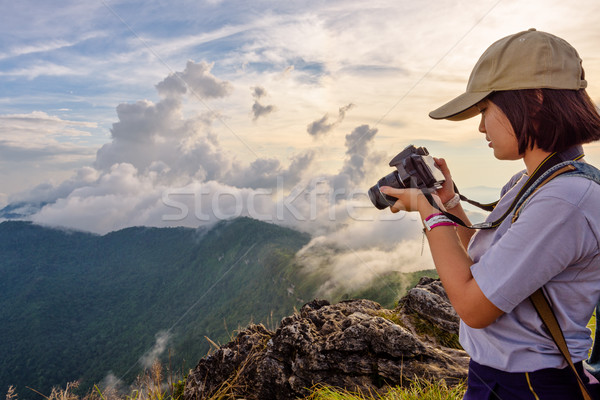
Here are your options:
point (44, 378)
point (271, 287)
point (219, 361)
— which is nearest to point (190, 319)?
point (271, 287)

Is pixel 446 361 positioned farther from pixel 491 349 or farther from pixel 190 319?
pixel 190 319

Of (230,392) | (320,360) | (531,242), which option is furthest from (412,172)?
(230,392)

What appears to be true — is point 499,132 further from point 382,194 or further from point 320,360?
point 320,360

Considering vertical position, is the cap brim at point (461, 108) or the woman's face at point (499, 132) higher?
the cap brim at point (461, 108)

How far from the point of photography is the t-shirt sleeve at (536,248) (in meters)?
1.35

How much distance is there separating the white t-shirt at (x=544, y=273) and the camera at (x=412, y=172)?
0.57m

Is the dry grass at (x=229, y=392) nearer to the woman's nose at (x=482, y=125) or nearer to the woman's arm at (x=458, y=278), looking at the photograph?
the woman's arm at (x=458, y=278)

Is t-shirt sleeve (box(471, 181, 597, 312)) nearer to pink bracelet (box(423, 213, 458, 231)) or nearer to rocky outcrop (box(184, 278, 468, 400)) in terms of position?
pink bracelet (box(423, 213, 458, 231))

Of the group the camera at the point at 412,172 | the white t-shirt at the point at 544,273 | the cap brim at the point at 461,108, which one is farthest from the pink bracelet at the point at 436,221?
the cap brim at the point at 461,108

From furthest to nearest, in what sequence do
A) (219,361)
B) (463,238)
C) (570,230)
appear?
1. (219,361)
2. (463,238)
3. (570,230)

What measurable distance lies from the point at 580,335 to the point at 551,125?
3.15 ft

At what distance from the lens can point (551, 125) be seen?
5.22ft

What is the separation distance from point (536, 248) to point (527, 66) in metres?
0.82

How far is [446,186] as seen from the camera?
8.82 ft
